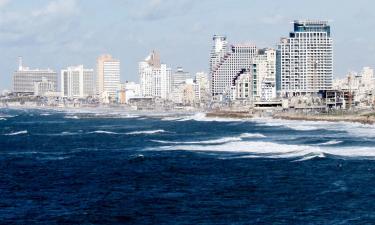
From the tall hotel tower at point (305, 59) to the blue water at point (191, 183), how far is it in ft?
379

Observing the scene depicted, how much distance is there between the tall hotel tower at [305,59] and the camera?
18675cm

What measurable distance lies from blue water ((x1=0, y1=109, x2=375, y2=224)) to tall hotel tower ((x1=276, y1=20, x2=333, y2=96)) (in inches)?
4545

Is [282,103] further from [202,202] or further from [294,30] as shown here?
[202,202]

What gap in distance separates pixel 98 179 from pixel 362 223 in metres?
17.7

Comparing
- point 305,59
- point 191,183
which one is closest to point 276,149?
point 191,183

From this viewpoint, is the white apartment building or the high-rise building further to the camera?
the white apartment building

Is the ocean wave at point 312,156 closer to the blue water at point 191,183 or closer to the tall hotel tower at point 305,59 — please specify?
the blue water at point 191,183

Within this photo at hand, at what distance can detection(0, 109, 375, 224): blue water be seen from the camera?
112 ft

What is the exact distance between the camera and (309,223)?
32031 millimetres

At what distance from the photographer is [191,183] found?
143 feet

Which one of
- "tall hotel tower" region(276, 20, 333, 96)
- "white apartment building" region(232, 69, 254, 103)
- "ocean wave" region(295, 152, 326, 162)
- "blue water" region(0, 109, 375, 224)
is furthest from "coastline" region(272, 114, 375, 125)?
"white apartment building" region(232, 69, 254, 103)

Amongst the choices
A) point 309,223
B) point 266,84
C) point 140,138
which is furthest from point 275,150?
point 266,84

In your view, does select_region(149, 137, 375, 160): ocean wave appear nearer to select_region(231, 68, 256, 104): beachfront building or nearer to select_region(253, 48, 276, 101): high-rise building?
select_region(253, 48, 276, 101): high-rise building

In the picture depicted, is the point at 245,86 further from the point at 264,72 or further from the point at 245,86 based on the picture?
the point at 264,72
